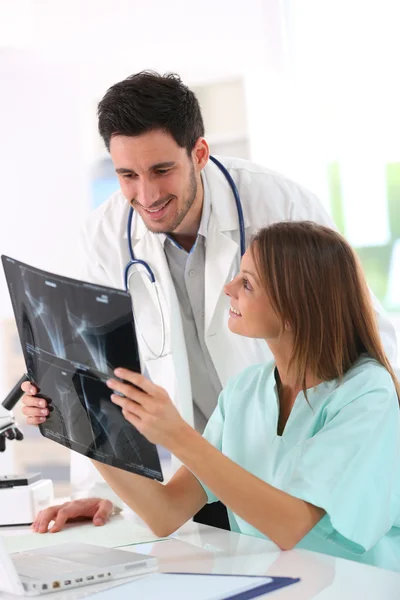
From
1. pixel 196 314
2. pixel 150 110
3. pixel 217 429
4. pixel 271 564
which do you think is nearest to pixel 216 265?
pixel 196 314

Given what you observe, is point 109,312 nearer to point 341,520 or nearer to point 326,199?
point 341,520

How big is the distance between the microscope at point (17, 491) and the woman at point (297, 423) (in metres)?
0.26

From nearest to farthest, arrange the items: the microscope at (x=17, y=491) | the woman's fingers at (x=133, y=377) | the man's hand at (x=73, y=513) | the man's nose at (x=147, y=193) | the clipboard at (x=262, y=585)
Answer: the clipboard at (x=262, y=585) → the woman's fingers at (x=133, y=377) → the man's hand at (x=73, y=513) → the microscope at (x=17, y=491) → the man's nose at (x=147, y=193)

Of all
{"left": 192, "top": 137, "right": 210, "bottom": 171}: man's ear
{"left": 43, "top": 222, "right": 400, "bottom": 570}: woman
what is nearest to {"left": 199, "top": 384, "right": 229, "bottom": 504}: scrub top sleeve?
{"left": 43, "top": 222, "right": 400, "bottom": 570}: woman

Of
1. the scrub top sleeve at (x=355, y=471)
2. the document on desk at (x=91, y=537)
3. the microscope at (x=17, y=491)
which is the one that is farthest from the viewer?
the microscope at (x=17, y=491)

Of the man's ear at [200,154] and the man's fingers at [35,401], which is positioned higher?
the man's ear at [200,154]

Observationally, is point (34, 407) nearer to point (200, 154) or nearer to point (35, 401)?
point (35, 401)

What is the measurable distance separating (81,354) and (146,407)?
0.14 meters

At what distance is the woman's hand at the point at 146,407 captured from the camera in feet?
3.52

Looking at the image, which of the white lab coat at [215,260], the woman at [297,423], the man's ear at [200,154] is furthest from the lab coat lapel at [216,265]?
the woman at [297,423]

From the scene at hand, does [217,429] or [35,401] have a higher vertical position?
[35,401]

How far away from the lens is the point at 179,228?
1.94 meters

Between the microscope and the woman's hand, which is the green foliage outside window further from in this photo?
the woman's hand

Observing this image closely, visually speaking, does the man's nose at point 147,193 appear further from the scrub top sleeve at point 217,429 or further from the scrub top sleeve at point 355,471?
the scrub top sleeve at point 355,471
